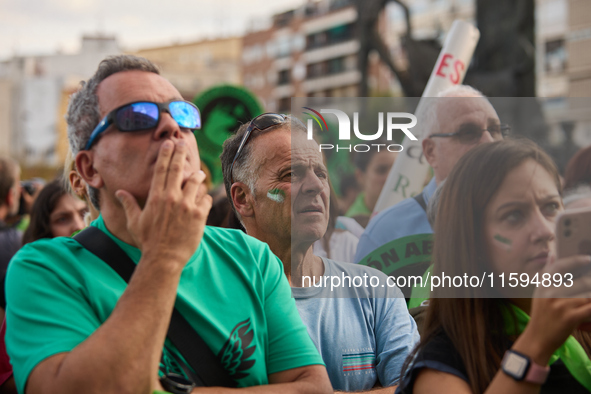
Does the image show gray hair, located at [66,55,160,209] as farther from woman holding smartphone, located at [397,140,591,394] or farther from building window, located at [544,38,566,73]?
building window, located at [544,38,566,73]

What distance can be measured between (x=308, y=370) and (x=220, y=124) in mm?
4735

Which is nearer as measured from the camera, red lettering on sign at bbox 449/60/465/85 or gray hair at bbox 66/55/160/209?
gray hair at bbox 66/55/160/209

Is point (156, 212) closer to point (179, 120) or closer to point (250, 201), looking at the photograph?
point (179, 120)

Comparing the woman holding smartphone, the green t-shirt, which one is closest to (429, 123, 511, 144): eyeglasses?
the woman holding smartphone

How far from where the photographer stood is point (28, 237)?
411cm

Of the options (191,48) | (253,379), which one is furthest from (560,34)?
(253,379)

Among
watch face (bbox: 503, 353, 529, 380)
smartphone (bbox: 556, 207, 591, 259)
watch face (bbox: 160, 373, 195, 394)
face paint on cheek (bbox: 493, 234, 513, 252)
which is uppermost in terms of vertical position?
smartphone (bbox: 556, 207, 591, 259)

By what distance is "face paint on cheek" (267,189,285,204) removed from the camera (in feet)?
8.35

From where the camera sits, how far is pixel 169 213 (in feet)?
5.61

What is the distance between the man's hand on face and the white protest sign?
0.87m

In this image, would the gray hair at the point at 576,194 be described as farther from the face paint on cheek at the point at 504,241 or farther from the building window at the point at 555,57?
the building window at the point at 555,57

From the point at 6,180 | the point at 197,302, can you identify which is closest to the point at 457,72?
the point at 197,302

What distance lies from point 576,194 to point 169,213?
1.40 meters

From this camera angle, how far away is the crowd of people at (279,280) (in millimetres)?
1612
